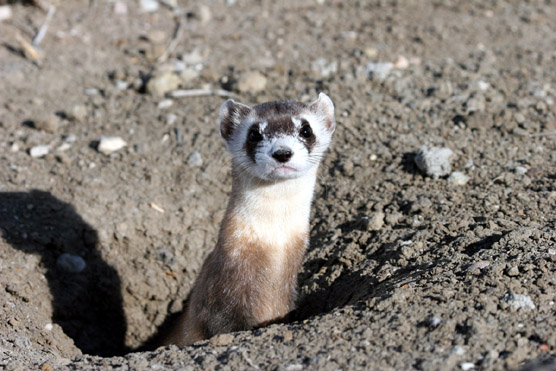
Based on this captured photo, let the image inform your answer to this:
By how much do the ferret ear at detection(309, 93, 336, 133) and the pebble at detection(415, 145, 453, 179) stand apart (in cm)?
110

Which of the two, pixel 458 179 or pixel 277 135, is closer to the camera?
pixel 277 135

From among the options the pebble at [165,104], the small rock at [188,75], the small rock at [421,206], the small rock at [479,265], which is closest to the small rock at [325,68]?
the small rock at [188,75]

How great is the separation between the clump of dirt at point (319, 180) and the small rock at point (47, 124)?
17 mm

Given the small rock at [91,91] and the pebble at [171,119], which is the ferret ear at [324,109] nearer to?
the pebble at [171,119]

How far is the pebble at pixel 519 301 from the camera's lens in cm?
338

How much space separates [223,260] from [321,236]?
1305mm

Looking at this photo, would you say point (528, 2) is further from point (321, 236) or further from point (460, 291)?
point (460, 291)

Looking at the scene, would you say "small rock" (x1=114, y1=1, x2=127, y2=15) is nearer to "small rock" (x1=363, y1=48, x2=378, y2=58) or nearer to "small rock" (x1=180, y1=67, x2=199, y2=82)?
"small rock" (x1=180, y1=67, x2=199, y2=82)

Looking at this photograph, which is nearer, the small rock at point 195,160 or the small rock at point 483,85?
the small rock at point 195,160

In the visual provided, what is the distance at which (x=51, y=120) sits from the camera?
22.2ft

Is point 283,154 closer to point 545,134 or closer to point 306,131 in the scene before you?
point 306,131

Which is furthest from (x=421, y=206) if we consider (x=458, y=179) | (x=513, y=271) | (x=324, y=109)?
(x=513, y=271)

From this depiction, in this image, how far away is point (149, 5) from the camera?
8.95 m

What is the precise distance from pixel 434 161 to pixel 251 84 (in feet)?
8.10
